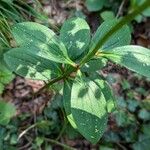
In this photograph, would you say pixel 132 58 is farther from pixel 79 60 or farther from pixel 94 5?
pixel 94 5

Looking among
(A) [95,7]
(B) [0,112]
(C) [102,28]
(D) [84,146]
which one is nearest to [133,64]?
(C) [102,28]

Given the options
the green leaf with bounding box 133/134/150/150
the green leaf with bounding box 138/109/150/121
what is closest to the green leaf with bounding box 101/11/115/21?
the green leaf with bounding box 138/109/150/121

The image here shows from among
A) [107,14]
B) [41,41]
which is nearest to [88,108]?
[41,41]

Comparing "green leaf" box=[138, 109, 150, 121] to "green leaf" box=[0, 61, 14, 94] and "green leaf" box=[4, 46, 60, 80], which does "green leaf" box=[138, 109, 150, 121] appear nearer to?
"green leaf" box=[0, 61, 14, 94]

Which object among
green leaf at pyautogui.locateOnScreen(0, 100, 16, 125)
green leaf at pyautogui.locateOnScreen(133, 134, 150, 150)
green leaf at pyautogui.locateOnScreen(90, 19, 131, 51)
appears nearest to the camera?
→ green leaf at pyautogui.locateOnScreen(90, 19, 131, 51)

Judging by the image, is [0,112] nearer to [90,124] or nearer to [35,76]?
[35,76]

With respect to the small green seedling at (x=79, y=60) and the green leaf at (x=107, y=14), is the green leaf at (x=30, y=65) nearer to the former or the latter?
the small green seedling at (x=79, y=60)

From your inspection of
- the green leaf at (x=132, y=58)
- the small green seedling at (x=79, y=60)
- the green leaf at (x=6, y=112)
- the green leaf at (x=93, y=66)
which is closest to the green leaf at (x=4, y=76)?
the green leaf at (x=6, y=112)
